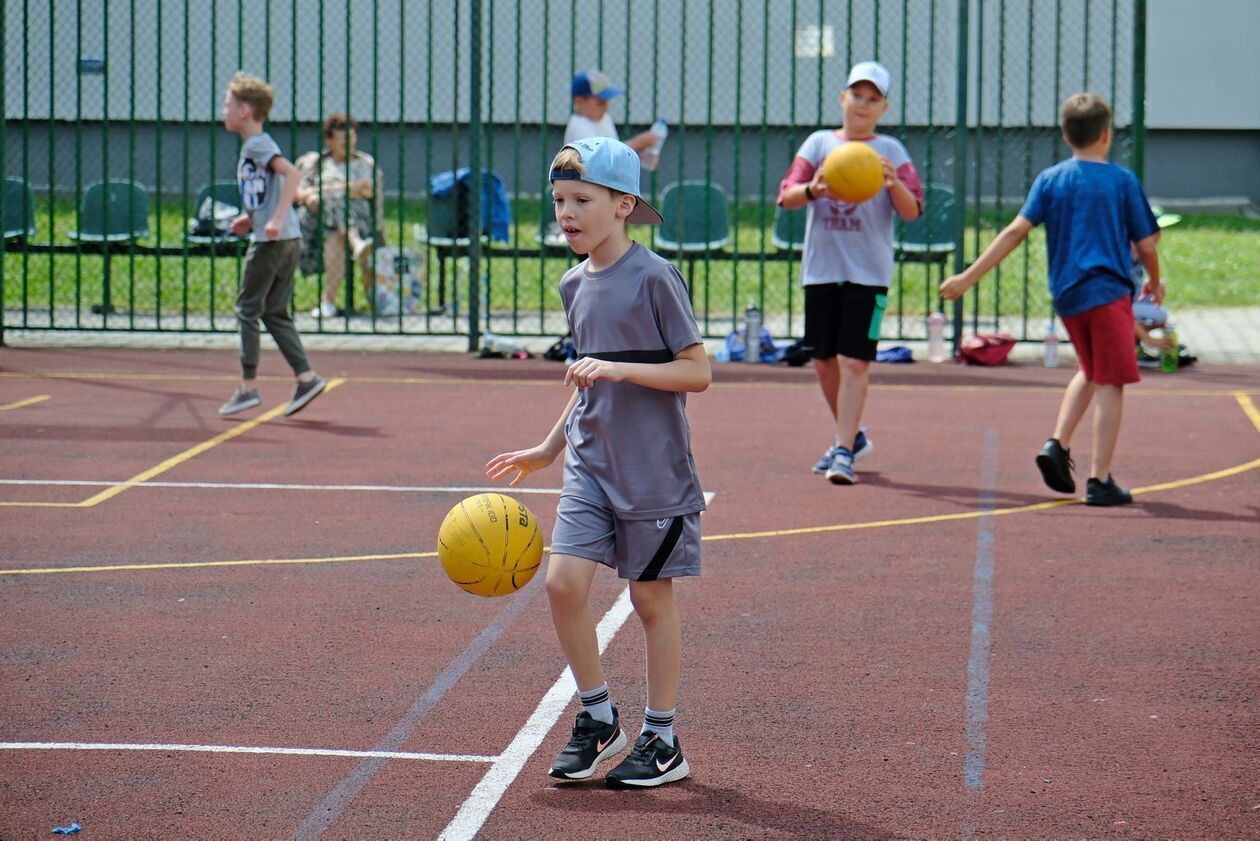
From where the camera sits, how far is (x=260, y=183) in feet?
36.9

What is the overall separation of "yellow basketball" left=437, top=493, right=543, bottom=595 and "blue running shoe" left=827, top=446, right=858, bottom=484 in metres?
4.57

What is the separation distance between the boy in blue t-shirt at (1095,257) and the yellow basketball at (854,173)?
2.25ft

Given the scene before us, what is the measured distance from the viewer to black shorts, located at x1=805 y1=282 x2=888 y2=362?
952 centimetres

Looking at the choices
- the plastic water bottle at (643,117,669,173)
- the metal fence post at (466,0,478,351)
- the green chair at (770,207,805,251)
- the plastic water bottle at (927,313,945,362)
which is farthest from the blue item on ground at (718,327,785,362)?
the metal fence post at (466,0,478,351)

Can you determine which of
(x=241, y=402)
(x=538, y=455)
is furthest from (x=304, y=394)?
(x=538, y=455)

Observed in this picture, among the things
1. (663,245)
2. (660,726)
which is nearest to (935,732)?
(660,726)

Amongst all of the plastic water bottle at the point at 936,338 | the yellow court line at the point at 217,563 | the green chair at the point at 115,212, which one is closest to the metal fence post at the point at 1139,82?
the plastic water bottle at the point at 936,338

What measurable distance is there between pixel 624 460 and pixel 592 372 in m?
0.34

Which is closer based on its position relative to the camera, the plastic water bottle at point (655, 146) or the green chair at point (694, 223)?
the plastic water bottle at point (655, 146)

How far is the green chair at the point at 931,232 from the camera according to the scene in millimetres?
15430

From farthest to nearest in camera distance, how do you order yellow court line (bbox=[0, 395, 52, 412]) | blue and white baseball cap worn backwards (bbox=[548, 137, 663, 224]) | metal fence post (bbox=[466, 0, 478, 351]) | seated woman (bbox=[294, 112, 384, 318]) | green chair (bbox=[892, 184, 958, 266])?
1. seated woman (bbox=[294, 112, 384, 318])
2. green chair (bbox=[892, 184, 958, 266])
3. metal fence post (bbox=[466, 0, 478, 351])
4. yellow court line (bbox=[0, 395, 52, 412])
5. blue and white baseball cap worn backwards (bbox=[548, 137, 663, 224])

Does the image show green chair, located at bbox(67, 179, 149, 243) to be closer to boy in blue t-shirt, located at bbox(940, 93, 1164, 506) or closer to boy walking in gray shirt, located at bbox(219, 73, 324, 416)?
boy walking in gray shirt, located at bbox(219, 73, 324, 416)

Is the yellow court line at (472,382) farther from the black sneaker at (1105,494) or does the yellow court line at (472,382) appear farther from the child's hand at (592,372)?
the child's hand at (592,372)

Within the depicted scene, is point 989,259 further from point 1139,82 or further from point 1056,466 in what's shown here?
point 1139,82
